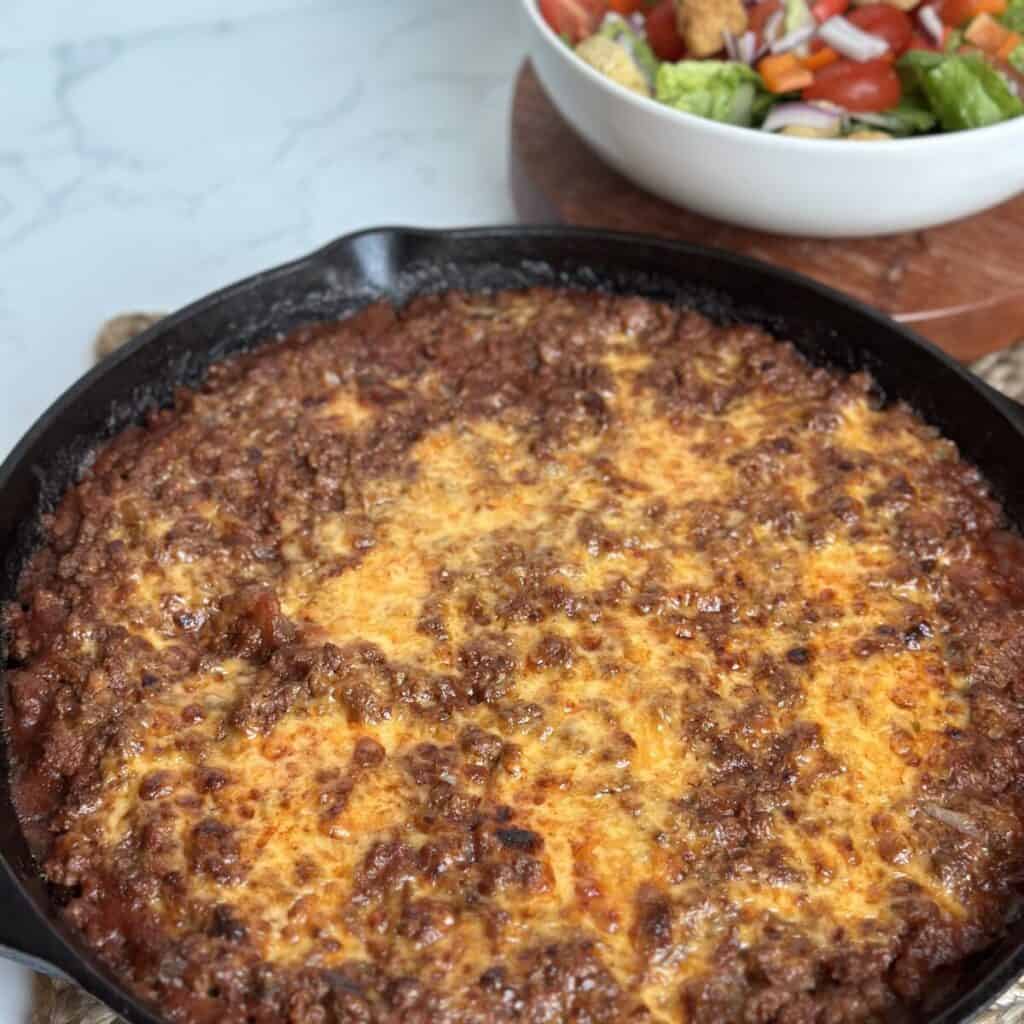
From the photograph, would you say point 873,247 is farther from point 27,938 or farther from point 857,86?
point 27,938

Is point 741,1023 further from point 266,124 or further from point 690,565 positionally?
point 266,124

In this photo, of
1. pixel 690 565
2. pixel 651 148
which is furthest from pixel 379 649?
pixel 651 148

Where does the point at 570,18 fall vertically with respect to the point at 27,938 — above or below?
above

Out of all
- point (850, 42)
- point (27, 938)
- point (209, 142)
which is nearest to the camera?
point (27, 938)

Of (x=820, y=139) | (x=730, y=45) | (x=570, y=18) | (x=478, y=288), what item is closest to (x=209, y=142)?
(x=570, y=18)

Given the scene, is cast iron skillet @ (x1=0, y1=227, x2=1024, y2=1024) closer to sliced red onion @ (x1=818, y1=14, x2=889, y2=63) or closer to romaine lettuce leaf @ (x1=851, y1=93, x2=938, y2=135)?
romaine lettuce leaf @ (x1=851, y1=93, x2=938, y2=135)

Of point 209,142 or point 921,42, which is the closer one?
point 921,42

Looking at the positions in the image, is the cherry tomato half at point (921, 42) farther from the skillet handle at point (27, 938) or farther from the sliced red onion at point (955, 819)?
the skillet handle at point (27, 938)
